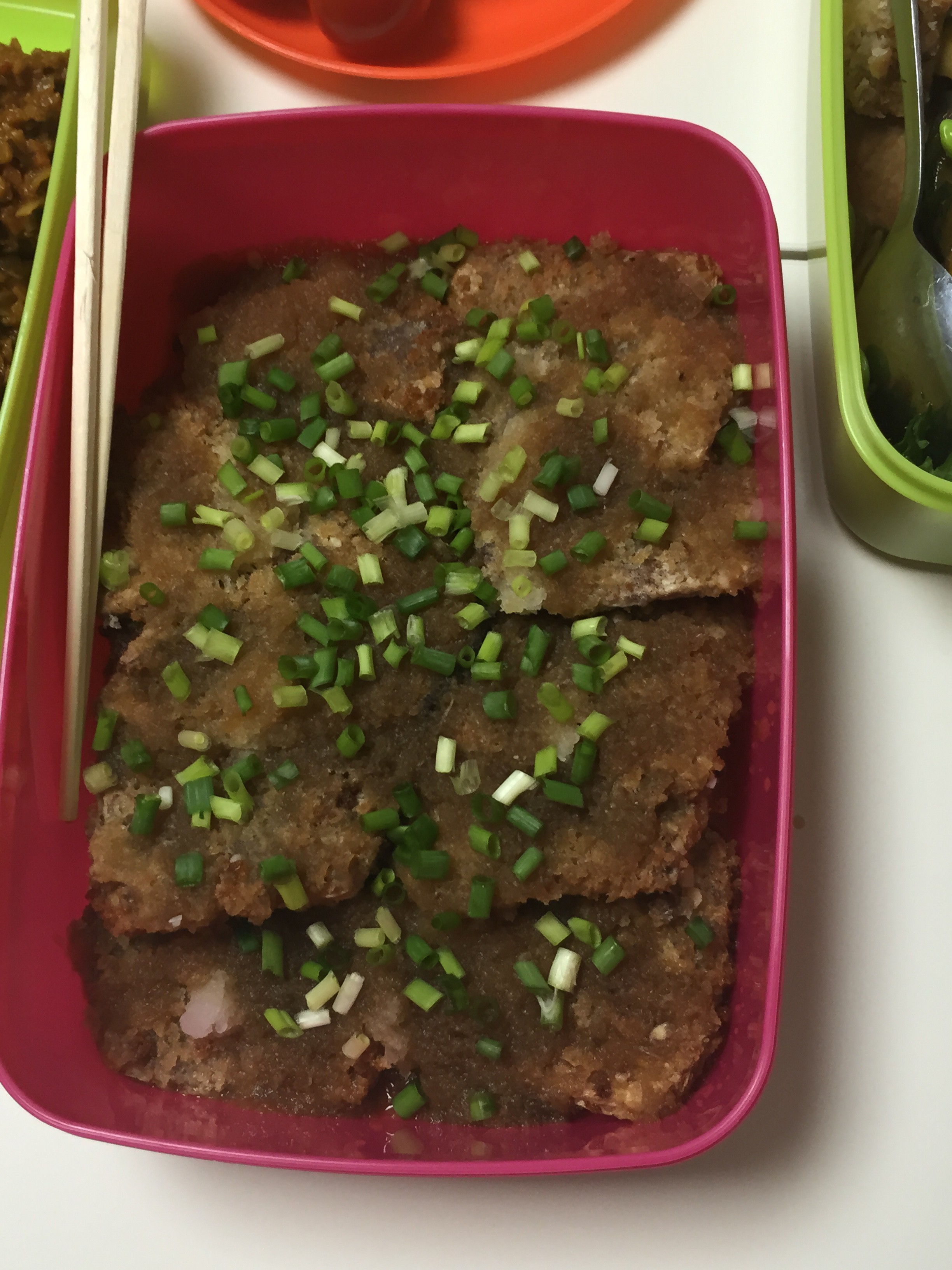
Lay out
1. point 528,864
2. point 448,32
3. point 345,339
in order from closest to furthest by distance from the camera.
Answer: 1. point 528,864
2. point 345,339
3. point 448,32

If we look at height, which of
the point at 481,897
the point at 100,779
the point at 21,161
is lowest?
the point at 481,897

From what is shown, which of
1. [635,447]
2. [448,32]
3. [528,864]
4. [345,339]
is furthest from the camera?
[448,32]

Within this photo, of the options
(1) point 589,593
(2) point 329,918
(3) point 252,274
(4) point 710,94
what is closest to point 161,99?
(3) point 252,274

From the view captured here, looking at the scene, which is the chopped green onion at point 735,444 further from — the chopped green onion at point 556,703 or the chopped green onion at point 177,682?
the chopped green onion at point 177,682

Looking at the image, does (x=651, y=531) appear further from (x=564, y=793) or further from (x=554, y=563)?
(x=564, y=793)

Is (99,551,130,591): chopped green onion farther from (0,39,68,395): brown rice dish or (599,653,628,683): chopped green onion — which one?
(599,653,628,683): chopped green onion

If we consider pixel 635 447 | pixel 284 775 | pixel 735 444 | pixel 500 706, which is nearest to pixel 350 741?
pixel 284 775
